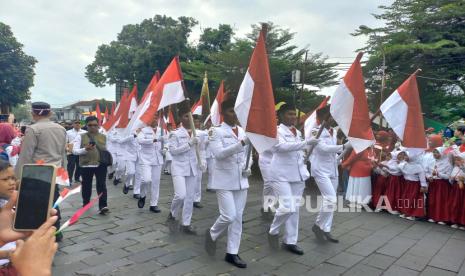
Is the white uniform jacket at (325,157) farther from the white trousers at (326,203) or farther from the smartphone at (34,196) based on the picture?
the smartphone at (34,196)

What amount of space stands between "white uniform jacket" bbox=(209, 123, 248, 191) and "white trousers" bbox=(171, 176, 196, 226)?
1315mm

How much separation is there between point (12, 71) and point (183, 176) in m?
31.2

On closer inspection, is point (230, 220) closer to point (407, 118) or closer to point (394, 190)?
point (407, 118)

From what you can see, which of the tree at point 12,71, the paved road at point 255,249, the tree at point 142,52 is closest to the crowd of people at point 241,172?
the paved road at point 255,249

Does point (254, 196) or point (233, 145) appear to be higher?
point (233, 145)

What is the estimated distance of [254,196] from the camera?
927cm

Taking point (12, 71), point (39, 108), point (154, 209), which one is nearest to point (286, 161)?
point (154, 209)

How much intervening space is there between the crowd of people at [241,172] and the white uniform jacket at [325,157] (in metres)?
0.02

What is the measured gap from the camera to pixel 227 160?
15.6 feet

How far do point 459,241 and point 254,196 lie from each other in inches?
179

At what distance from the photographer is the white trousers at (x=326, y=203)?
18.1 ft

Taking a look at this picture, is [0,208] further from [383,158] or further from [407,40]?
[407,40]

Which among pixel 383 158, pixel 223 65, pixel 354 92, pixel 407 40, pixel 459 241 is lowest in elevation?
pixel 459 241

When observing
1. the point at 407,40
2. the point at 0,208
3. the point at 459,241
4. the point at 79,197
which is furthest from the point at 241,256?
the point at 407,40
